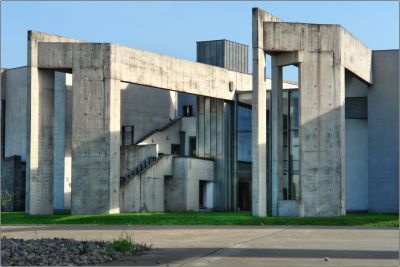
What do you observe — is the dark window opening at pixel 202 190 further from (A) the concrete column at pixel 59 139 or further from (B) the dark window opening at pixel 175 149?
(A) the concrete column at pixel 59 139

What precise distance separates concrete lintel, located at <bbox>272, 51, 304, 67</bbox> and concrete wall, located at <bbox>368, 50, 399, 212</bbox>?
8843mm

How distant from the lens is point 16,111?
2122 inches

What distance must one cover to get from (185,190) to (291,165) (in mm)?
8245

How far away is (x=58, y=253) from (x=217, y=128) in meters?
36.5

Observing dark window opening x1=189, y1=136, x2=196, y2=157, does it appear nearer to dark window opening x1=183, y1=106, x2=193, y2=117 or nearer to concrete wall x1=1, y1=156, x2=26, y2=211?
dark window opening x1=183, y1=106, x2=193, y2=117

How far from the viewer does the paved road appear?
46.8ft

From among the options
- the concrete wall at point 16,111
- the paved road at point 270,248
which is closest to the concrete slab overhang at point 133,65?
the concrete wall at point 16,111

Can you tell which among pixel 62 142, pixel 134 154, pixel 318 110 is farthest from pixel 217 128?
pixel 318 110

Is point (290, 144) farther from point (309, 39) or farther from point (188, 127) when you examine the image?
point (188, 127)

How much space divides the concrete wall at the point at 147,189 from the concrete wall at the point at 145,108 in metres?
10.1

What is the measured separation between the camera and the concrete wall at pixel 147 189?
141 feet

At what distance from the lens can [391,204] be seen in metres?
43.5

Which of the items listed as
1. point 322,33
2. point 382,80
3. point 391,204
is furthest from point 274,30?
point 391,204

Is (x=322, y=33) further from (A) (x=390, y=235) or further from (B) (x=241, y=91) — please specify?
(A) (x=390, y=235)
